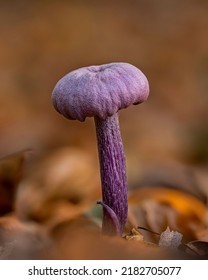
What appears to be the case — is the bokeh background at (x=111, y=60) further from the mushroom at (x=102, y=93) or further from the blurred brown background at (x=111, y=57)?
the mushroom at (x=102, y=93)

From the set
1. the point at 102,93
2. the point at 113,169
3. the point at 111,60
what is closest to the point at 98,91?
the point at 102,93

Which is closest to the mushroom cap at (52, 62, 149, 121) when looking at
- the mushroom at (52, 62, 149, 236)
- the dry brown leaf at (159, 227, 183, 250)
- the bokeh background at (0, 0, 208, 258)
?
the mushroom at (52, 62, 149, 236)

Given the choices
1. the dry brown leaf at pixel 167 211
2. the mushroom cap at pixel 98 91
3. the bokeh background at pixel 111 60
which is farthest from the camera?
the bokeh background at pixel 111 60

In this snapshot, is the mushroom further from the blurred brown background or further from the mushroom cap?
the blurred brown background

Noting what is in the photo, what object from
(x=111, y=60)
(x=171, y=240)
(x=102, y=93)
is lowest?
(x=171, y=240)

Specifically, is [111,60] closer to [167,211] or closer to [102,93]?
[167,211]

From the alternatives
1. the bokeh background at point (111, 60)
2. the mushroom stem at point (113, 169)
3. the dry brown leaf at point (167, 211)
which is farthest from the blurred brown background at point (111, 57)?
the mushroom stem at point (113, 169)
